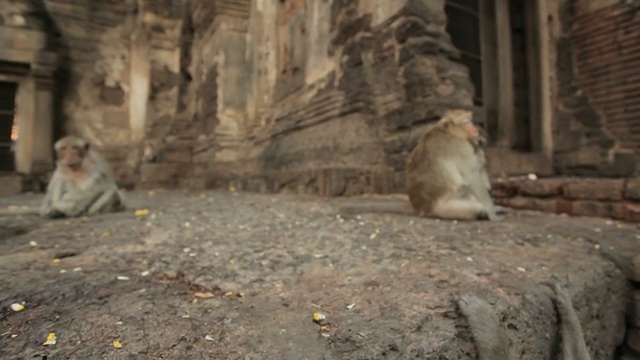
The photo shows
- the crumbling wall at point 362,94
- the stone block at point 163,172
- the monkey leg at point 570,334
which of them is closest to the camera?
the monkey leg at point 570,334

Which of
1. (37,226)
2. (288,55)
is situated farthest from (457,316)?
(288,55)

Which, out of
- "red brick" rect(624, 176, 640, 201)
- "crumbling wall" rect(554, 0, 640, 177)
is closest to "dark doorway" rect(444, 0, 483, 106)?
"crumbling wall" rect(554, 0, 640, 177)

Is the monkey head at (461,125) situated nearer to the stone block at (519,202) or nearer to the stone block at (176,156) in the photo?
the stone block at (519,202)

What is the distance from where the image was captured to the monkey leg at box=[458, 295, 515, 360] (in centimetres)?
99

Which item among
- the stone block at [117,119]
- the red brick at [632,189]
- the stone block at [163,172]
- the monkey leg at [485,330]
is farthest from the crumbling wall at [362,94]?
the stone block at [117,119]

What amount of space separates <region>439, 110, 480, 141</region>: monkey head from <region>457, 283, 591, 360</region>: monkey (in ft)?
5.20

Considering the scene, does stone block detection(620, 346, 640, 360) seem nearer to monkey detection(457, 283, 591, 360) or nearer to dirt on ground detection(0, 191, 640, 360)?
dirt on ground detection(0, 191, 640, 360)

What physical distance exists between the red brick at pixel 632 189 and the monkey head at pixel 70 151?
4.15m

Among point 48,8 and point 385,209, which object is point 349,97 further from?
point 48,8

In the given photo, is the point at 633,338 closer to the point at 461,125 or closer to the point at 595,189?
the point at 595,189

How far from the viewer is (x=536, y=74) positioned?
19.1 feet

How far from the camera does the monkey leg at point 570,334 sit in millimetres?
1273

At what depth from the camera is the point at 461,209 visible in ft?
8.41

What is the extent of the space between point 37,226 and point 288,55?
4536 mm
